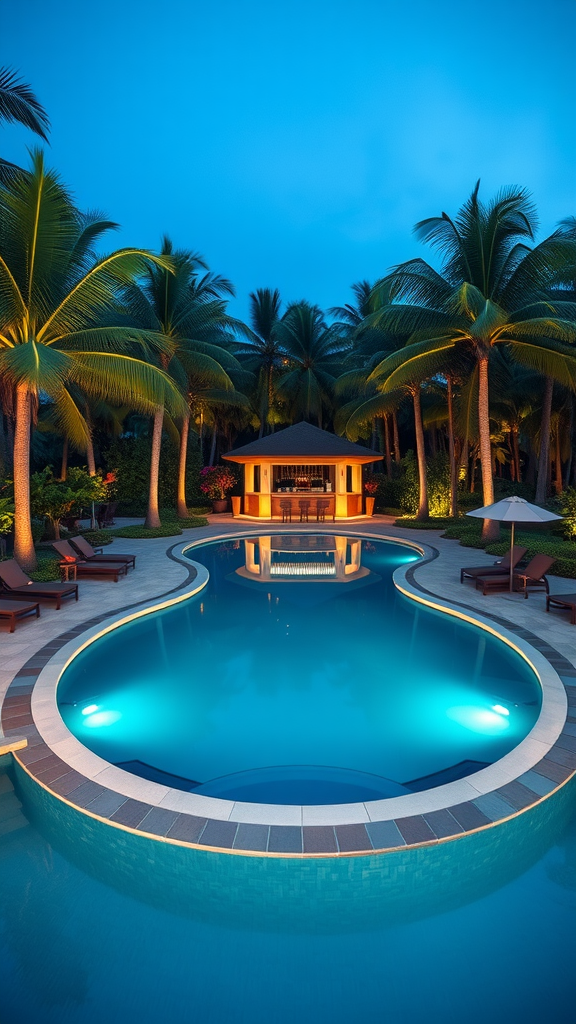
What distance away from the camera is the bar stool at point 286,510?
2314 centimetres

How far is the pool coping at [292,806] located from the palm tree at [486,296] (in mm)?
10546

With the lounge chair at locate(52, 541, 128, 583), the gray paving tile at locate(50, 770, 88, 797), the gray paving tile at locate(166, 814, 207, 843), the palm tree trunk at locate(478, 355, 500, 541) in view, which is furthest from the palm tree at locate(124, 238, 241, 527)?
the gray paving tile at locate(166, 814, 207, 843)

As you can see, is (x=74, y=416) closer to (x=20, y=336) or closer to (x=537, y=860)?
(x=20, y=336)

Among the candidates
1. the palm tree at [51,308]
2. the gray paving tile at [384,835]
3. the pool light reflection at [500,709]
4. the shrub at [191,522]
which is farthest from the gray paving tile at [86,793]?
the shrub at [191,522]

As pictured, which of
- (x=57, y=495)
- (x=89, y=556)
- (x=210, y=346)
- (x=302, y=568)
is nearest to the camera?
(x=89, y=556)

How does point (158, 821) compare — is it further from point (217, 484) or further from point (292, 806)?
point (217, 484)

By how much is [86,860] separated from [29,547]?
883 cm

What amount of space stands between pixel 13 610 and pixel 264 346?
23893 mm

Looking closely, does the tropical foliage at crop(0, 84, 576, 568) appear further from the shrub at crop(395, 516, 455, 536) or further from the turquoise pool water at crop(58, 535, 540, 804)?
the turquoise pool water at crop(58, 535, 540, 804)

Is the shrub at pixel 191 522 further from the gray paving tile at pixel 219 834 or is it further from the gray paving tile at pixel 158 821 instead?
the gray paving tile at pixel 219 834

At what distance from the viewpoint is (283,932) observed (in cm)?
327

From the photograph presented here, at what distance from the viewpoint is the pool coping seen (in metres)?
3.72

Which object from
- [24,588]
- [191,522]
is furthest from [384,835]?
[191,522]

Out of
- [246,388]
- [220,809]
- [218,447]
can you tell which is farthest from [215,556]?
[218,447]
